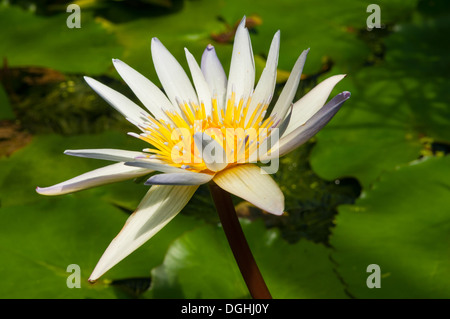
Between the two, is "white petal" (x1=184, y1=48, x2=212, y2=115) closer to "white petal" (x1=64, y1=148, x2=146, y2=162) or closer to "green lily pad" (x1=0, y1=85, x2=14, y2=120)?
"white petal" (x1=64, y1=148, x2=146, y2=162)

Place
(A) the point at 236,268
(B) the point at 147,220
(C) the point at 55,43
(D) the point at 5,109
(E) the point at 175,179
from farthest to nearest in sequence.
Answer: (C) the point at 55,43
(D) the point at 5,109
(A) the point at 236,268
(B) the point at 147,220
(E) the point at 175,179

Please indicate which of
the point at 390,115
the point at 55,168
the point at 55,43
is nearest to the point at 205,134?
the point at 55,168

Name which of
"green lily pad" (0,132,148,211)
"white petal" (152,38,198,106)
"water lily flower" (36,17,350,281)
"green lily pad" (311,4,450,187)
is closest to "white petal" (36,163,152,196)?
"water lily flower" (36,17,350,281)

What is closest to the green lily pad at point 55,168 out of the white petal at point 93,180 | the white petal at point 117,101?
the white petal at point 117,101

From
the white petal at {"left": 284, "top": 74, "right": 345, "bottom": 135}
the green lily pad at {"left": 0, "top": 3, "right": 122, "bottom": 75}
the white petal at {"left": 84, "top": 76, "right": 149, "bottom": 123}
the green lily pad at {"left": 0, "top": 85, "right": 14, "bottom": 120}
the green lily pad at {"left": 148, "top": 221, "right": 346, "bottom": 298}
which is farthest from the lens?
the green lily pad at {"left": 0, "top": 3, "right": 122, "bottom": 75}

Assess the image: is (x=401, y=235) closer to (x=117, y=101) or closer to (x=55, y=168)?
(x=117, y=101)
